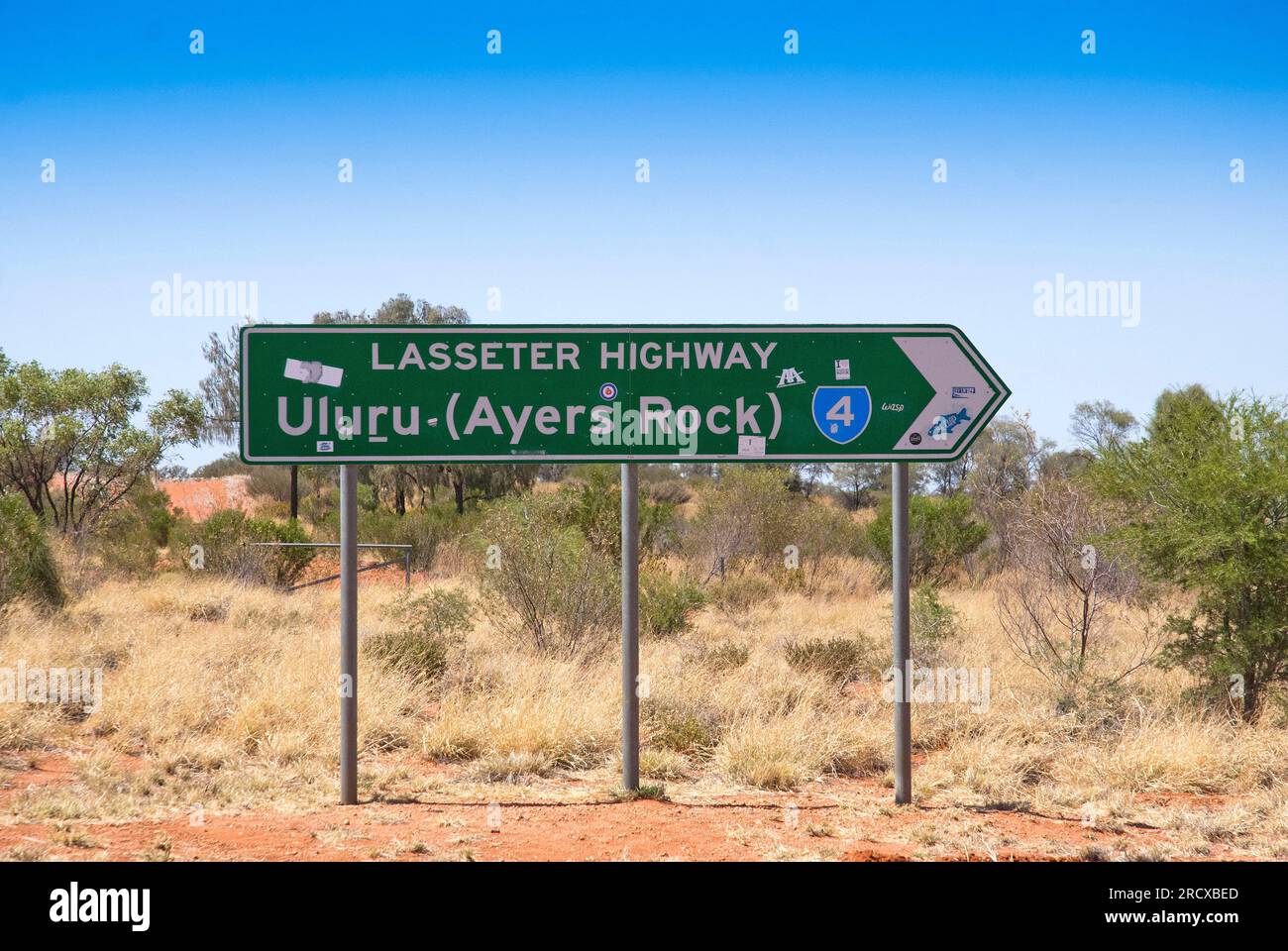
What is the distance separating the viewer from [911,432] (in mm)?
5652

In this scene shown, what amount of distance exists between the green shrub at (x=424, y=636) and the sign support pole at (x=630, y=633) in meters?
3.54

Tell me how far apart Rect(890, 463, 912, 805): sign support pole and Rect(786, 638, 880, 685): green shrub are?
13.2 feet

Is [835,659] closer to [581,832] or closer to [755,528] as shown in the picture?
[581,832]

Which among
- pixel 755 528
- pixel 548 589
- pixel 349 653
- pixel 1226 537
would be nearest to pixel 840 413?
pixel 349 653

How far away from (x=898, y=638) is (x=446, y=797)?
2.77 m

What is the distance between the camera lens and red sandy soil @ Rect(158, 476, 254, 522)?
33.2 metres

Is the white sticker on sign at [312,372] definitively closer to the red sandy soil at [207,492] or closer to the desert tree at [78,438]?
the desert tree at [78,438]

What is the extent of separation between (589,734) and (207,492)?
115 ft

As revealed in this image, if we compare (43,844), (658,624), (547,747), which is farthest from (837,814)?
(658,624)

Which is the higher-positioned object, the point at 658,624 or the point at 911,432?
the point at 911,432

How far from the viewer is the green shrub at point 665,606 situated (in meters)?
12.3

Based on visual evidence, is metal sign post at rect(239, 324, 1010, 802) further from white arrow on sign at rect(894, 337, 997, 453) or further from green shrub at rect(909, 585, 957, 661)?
green shrub at rect(909, 585, 957, 661)

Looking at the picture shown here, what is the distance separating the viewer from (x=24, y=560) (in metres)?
12.2

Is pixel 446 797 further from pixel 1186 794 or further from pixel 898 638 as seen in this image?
pixel 1186 794
